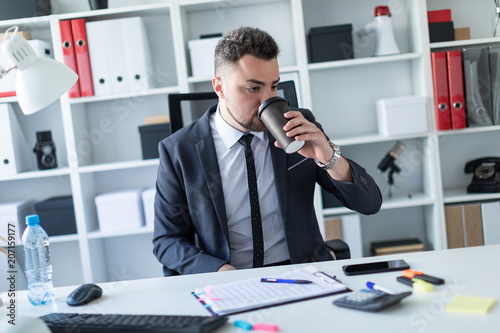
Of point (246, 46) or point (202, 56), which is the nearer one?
point (246, 46)

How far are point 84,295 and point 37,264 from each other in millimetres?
254

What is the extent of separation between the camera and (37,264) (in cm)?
142

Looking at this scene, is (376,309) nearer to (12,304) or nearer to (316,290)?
(316,290)

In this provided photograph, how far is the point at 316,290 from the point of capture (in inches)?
45.7

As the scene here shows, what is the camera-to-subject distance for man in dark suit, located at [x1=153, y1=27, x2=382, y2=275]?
5.30 ft

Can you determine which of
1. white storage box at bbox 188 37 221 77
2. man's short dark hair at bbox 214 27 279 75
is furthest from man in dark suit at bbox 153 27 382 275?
white storage box at bbox 188 37 221 77

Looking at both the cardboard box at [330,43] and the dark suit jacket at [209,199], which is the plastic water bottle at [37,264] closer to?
the dark suit jacket at [209,199]

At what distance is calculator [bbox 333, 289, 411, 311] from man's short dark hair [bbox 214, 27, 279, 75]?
0.82 m

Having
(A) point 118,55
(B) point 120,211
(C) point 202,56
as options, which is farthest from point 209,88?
(B) point 120,211

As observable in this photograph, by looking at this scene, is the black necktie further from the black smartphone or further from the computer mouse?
the computer mouse

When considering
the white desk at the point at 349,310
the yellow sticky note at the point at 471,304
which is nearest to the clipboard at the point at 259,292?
the white desk at the point at 349,310

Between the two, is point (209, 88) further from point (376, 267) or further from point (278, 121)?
point (376, 267)

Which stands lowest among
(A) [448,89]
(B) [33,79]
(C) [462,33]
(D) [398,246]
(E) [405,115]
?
(D) [398,246]

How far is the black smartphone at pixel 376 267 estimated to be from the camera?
4.15 feet
